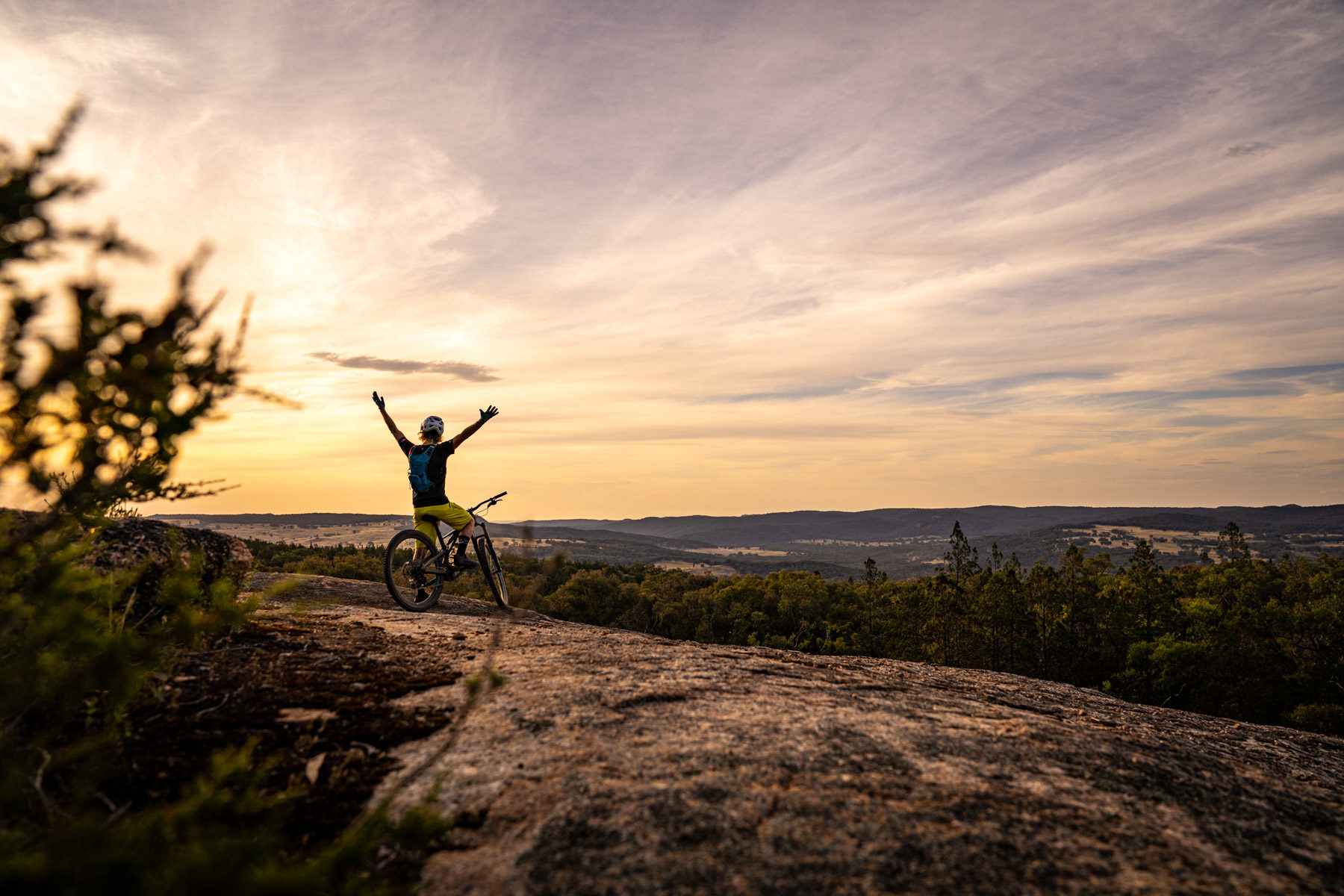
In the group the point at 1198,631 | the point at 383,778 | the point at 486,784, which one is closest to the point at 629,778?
the point at 486,784

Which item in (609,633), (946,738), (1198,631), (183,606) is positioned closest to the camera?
(183,606)

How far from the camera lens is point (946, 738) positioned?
530 centimetres

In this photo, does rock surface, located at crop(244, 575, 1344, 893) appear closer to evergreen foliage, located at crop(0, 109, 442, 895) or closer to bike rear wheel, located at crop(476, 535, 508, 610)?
evergreen foliage, located at crop(0, 109, 442, 895)

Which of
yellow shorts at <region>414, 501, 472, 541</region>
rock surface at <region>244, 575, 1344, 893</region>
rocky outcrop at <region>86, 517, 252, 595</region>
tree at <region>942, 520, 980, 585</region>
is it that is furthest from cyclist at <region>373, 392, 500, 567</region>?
tree at <region>942, 520, 980, 585</region>

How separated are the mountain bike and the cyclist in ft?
0.40

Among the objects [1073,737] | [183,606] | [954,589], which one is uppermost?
[183,606]

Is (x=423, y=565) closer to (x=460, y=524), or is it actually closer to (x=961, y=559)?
(x=460, y=524)

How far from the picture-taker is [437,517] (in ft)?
38.5

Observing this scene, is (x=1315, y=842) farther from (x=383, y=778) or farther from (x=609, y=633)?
(x=609, y=633)

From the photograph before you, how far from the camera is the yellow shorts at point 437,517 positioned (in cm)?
1166

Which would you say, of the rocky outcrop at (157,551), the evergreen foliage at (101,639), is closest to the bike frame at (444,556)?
the rocky outcrop at (157,551)

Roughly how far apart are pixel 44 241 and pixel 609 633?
8907 millimetres

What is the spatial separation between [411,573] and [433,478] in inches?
70.5

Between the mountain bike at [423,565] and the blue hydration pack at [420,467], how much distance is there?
0.85 m
